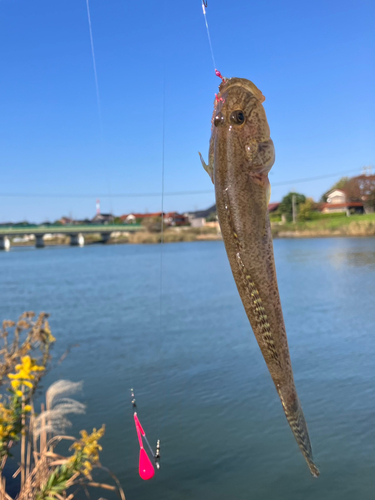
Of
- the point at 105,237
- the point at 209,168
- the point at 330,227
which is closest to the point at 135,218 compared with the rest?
the point at 105,237

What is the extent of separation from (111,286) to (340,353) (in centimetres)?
1774

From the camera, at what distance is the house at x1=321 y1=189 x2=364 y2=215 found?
154ft

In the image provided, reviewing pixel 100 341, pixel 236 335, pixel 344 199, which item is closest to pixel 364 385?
pixel 236 335

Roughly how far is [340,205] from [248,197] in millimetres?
50585

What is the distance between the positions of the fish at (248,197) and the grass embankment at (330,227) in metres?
44.8

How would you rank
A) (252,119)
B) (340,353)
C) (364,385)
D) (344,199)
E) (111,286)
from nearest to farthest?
(252,119) < (364,385) < (340,353) < (111,286) < (344,199)

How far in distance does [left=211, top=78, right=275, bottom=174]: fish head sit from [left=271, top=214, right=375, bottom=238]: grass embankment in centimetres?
4485

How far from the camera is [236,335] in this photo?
12.9 meters

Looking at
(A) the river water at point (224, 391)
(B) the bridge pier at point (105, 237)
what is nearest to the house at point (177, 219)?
(B) the bridge pier at point (105, 237)

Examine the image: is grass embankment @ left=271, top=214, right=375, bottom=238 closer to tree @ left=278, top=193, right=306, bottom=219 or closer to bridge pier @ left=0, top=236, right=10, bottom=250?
tree @ left=278, top=193, right=306, bottom=219

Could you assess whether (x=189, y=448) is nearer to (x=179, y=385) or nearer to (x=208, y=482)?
(x=208, y=482)

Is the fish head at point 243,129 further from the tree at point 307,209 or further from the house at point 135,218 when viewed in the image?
the house at point 135,218

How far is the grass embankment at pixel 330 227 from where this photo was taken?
44356mm

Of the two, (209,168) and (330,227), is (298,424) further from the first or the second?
(330,227)
